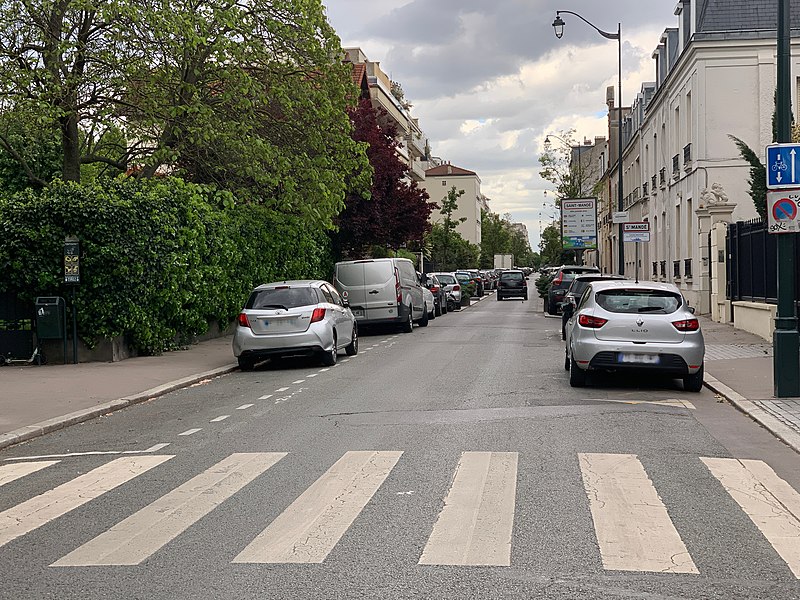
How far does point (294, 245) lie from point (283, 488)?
2083 cm

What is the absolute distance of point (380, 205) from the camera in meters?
34.5

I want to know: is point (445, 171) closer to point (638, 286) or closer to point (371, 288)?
point (371, 288)

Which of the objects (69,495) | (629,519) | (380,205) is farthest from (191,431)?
(380,205)

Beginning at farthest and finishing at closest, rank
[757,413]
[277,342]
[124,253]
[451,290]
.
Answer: [451,290] < [124,253] < [277,342] < [757,413]

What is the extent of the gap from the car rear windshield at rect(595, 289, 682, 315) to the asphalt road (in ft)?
3.98

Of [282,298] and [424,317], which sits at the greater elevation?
[282,298]

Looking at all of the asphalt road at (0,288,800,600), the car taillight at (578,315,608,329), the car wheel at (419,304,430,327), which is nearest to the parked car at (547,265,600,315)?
the car wheel at (419,304,430,327)

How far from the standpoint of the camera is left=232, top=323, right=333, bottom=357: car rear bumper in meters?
17.2

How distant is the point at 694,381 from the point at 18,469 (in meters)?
8.81

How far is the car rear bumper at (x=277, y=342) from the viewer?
56.5 feet

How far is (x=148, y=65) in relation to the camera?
2161cm

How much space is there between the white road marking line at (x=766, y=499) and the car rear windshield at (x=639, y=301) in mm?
4965

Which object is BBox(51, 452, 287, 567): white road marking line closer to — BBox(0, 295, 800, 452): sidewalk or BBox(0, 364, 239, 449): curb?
BBox(0, 364, 239, 449): curb

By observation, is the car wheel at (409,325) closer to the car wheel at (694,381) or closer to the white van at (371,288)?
the white van at (371,288)
